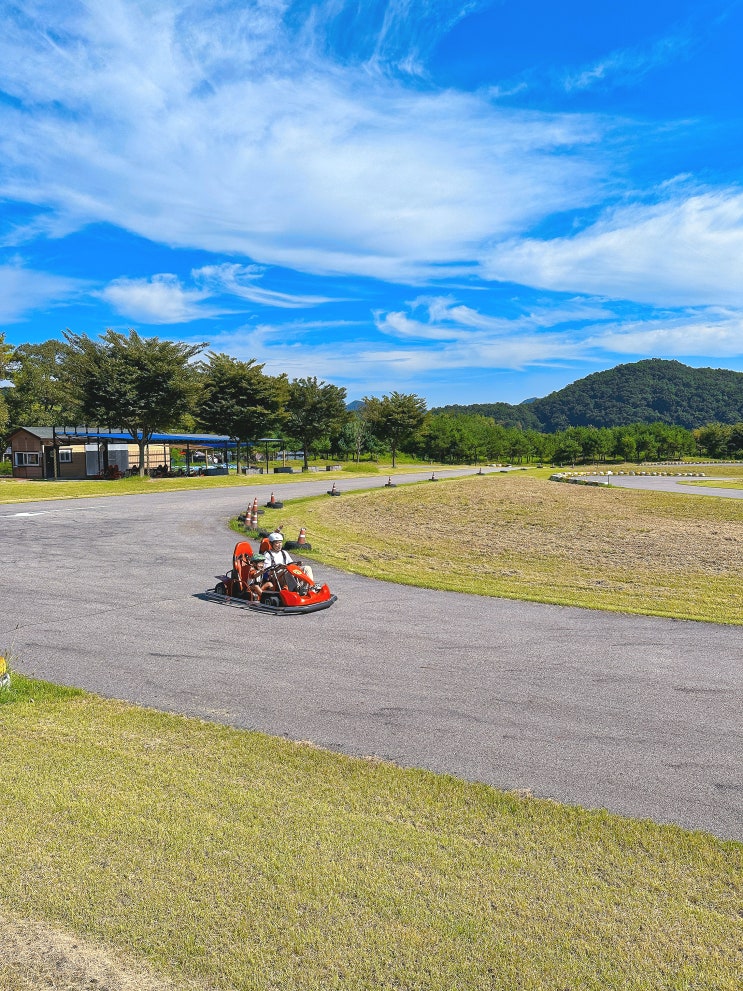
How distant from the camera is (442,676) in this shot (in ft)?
25.8

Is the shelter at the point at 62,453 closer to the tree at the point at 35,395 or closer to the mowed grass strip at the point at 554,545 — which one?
the tree at the point at 35,395

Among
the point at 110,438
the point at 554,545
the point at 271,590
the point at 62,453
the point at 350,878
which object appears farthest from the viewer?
the point at 62,453

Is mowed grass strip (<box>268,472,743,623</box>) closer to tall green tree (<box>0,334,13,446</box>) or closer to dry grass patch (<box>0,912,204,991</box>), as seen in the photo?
dry grass patch (<box>0,912,204,991</box>)

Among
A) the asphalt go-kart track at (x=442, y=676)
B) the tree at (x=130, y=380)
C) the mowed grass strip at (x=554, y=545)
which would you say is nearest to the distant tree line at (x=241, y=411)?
the tree at (x=130, y=380)

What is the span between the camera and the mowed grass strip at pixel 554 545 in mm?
13245

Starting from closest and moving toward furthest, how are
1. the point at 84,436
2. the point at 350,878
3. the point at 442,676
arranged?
the point at 350,878 → the point at 442,676 → the point at 84,436

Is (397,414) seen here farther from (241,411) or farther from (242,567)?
(242,567)

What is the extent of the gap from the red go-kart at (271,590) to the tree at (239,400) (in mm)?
44959

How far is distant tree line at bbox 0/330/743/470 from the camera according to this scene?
45031mm

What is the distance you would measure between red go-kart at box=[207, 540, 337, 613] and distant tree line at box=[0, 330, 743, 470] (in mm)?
36038

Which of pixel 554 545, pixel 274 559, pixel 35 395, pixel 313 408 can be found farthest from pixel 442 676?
pixel 35 395

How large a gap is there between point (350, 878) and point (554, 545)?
55.9ft

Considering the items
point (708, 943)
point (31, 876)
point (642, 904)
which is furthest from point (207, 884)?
point (708, 943)

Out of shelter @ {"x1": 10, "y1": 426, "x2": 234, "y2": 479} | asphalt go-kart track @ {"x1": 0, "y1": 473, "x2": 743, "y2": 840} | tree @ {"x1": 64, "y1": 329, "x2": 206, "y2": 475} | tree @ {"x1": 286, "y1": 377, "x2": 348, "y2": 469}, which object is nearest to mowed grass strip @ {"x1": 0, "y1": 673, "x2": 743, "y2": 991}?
asphalt go-kart track @ {"x1": 0, "y1": 473, "x2": 743, "y2": 840}
